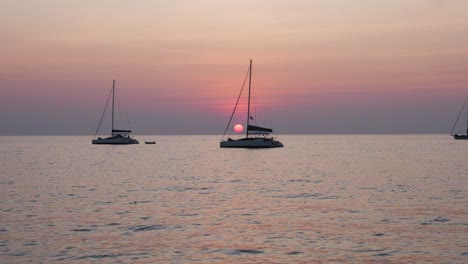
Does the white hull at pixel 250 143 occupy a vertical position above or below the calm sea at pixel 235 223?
above

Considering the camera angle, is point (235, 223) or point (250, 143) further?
point (250, 143)

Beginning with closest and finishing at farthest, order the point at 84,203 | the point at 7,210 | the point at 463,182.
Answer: the point at 7,210, the point at 84,203, the point at 463,182

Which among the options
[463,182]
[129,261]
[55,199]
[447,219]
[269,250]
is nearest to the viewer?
[129,261]

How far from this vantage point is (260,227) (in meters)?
26.5

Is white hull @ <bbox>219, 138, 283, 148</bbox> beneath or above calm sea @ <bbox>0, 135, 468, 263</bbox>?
above

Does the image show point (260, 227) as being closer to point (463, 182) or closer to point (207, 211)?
point (207, 211)

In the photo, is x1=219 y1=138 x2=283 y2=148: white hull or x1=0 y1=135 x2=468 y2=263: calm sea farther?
x1=219 y1=138 x2=283 y2=148: white hull

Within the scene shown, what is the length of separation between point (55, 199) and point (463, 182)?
3513 cm

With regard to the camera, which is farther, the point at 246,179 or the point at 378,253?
the point at 246,179

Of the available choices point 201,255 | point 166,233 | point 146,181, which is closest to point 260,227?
point 166,233

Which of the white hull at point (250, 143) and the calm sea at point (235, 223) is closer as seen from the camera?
the calm sea at point (235, 223)

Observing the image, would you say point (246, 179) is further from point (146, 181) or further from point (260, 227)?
point (260, 227)

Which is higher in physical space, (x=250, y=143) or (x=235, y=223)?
(x=250, y=143)

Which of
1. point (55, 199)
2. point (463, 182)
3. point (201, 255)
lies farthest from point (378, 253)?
point (463, 182)
